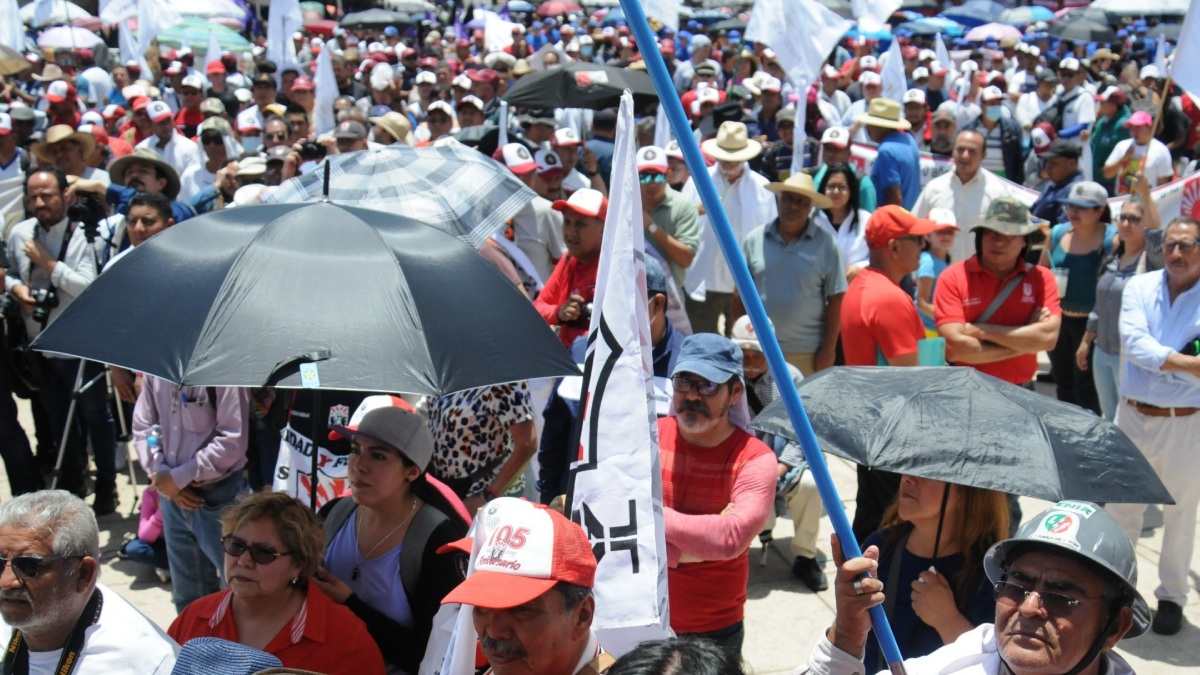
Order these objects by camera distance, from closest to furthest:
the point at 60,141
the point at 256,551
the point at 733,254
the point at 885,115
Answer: the point at 733,254
the point at 256,551
the point at 60,141
the point at 885,115

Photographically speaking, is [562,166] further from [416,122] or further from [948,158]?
[416,122]

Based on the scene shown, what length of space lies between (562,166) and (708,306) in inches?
64.2

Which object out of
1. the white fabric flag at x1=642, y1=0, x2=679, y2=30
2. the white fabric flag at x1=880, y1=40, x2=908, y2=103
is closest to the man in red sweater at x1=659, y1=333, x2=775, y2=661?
the white fabric flag at x1=642, y1=0, x2=679, y2=30

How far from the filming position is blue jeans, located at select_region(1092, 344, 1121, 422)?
6699 mm

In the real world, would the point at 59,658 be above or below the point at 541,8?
above

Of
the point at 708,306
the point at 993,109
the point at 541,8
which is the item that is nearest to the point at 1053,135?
the point at 993,109

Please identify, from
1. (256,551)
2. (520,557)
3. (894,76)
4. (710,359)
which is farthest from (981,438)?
(894,76)

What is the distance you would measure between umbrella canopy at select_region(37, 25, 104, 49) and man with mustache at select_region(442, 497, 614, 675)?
2108cm

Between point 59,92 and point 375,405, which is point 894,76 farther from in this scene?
point 375,405

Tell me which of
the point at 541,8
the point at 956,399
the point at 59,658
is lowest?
the point at 541,8

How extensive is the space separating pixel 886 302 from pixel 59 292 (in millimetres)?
4574

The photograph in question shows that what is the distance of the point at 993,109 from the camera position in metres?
15.2

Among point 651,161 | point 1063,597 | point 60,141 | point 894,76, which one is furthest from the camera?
point 894,76

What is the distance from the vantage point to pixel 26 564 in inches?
125
